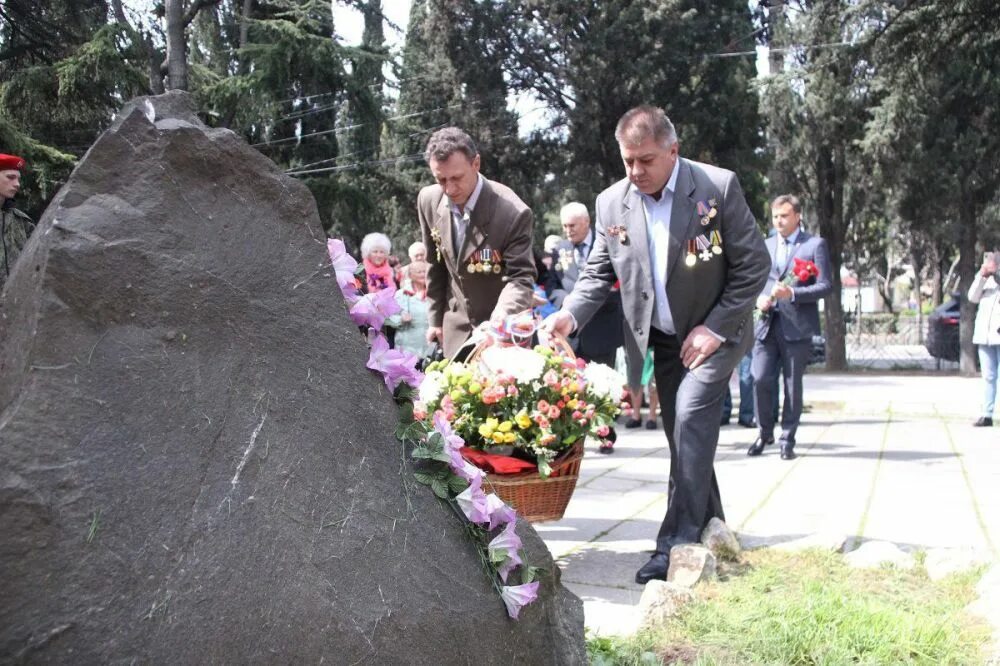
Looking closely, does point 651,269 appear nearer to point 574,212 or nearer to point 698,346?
point 698,346

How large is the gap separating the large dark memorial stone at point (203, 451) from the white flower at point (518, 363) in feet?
5.49

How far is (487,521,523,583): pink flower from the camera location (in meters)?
2.27

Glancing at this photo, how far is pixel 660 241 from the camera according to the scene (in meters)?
4.10

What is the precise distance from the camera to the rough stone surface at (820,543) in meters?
4.18

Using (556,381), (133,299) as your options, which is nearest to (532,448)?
(556,381)

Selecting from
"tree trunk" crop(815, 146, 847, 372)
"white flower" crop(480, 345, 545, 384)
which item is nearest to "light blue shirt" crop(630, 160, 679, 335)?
"white flower" crop(480, 345, 545, 384)

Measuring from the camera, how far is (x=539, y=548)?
2408 millimetres

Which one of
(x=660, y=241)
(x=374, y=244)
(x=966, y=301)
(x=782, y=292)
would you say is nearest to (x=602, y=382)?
(x=660, y=241)

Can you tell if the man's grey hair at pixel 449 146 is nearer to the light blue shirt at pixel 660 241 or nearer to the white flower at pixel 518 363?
the light blue shirt at pixel 660 241

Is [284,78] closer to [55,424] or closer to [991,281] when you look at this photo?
[991,281]

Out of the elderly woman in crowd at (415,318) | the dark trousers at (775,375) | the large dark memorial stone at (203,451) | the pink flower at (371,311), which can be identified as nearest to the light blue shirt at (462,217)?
the pink flower at (371,311)

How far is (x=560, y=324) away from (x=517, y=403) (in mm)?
460

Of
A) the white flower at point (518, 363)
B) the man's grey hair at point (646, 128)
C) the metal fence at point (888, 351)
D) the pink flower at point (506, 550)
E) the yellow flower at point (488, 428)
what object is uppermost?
the man's grey hair at point (646, 128)

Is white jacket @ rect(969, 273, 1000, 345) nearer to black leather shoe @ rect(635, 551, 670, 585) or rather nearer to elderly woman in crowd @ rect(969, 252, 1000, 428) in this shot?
elderly woman in crowd @ rect(969, 252, 1000, 428)
